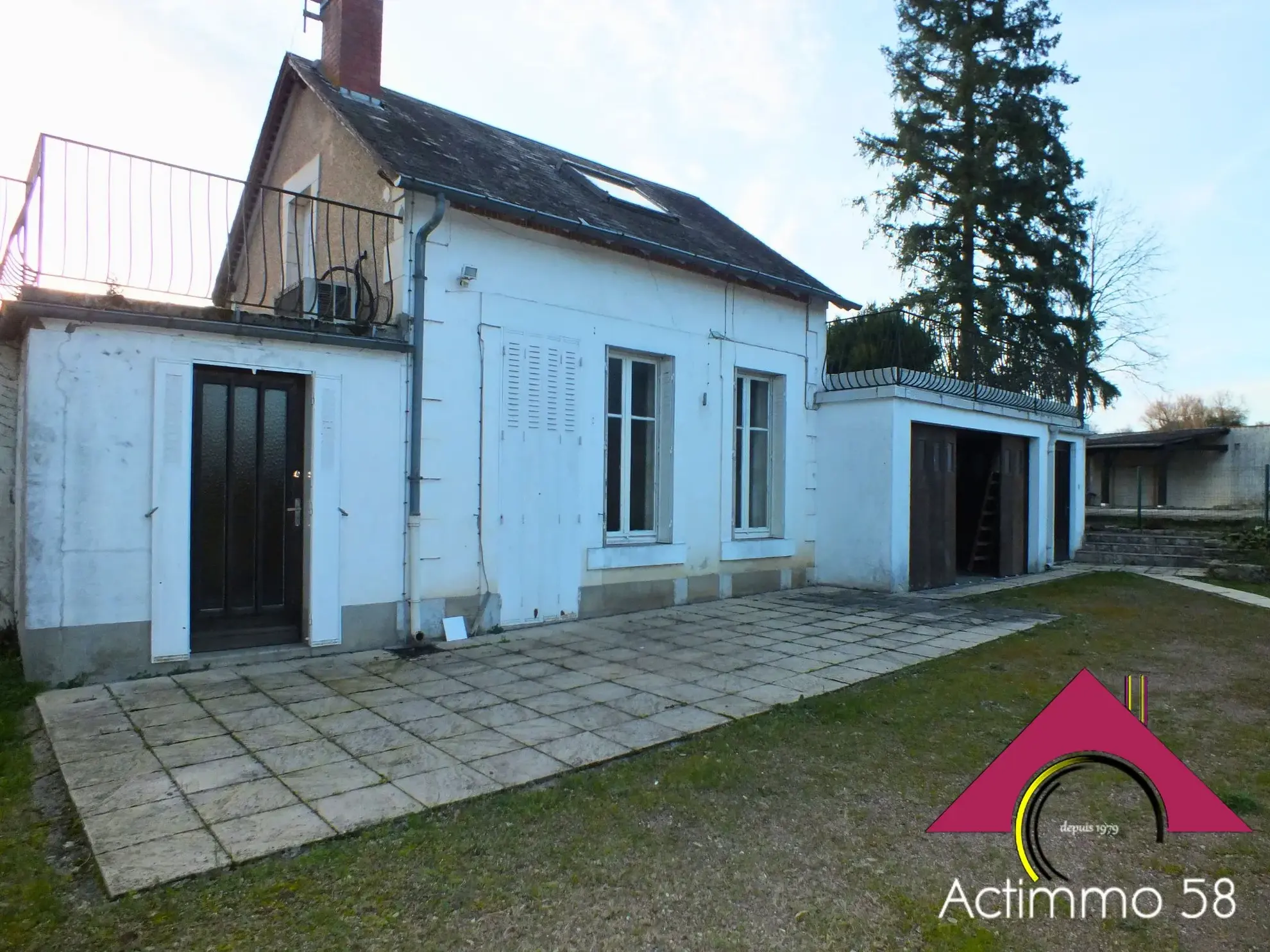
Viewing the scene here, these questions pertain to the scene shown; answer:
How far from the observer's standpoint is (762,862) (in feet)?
9.00

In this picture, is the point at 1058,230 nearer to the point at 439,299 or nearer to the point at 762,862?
the point at 439,299

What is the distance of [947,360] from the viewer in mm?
11203

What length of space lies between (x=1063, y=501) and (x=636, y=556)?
32.6ft

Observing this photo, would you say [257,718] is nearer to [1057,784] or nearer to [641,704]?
[641,704]

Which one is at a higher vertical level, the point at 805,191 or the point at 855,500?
the point at 805,191

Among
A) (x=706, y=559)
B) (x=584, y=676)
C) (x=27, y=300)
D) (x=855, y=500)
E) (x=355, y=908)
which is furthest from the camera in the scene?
(x=855, y=500)

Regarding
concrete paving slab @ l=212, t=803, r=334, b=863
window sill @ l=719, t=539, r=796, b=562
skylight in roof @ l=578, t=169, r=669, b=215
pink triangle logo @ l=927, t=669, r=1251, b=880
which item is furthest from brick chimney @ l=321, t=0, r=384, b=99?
pink triangle logo @ l=927, t=669, r=1251, b=880

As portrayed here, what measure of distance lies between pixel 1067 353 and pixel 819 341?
916 cm

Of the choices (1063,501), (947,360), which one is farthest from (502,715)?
(1063,501)

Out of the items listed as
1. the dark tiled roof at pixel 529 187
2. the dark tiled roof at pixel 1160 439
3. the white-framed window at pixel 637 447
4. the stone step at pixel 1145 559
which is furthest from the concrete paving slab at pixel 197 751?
the dark tiled roof at pixel 1160 439

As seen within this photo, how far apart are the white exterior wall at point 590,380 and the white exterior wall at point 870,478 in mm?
262

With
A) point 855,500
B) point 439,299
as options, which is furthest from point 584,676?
point 855,500

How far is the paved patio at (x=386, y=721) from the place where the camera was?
9.89 feet

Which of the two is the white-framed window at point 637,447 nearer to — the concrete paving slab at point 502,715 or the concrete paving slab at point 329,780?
the concrete paving slab at point 502,715
